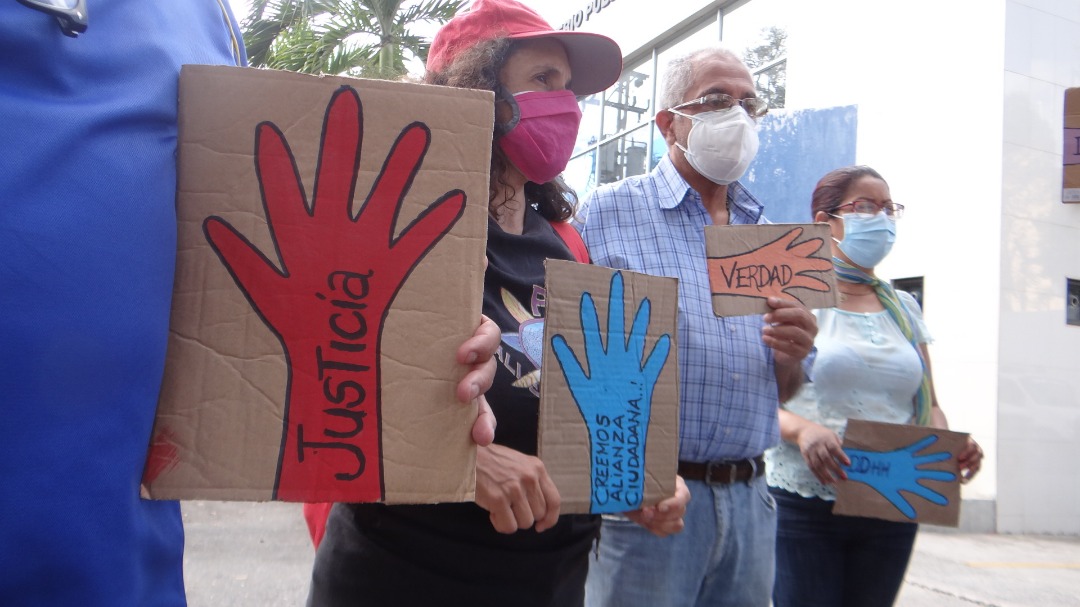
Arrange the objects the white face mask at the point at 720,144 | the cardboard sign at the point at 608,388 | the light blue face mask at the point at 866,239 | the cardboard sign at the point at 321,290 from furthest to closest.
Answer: the light blue face mask at the point at 866,239 → the white face mask at the point at 720,144 → the cardboard sign at the point at 608,388 → the cardboard sign at the point at 321,290

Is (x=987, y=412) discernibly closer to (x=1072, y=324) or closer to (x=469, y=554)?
(x=1072, y=324)

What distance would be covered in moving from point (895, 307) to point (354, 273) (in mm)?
2151

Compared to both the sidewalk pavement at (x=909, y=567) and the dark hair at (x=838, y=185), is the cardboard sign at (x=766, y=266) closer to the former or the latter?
the dark hair at (x=838, y=185)

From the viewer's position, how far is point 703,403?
1918mm

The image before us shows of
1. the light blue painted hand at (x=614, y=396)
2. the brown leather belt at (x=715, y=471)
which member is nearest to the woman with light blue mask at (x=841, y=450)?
the brown leather belt at (x=715, y=471)

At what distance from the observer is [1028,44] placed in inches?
266

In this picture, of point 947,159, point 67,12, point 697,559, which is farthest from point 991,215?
point 67,12

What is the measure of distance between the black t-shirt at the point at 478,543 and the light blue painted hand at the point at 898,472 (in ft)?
3.81

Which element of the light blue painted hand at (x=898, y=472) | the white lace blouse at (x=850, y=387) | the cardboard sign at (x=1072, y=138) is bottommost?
the light blue painted hand at (x=898, y=472)

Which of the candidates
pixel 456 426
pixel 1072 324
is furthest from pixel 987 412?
pixel 456 426

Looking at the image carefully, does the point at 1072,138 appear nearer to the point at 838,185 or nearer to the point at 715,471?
the point at 838,185

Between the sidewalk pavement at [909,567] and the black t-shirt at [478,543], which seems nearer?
the black t-shirt at [478,543]

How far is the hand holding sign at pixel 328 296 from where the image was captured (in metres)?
1.00

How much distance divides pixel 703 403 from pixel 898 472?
817 mm
